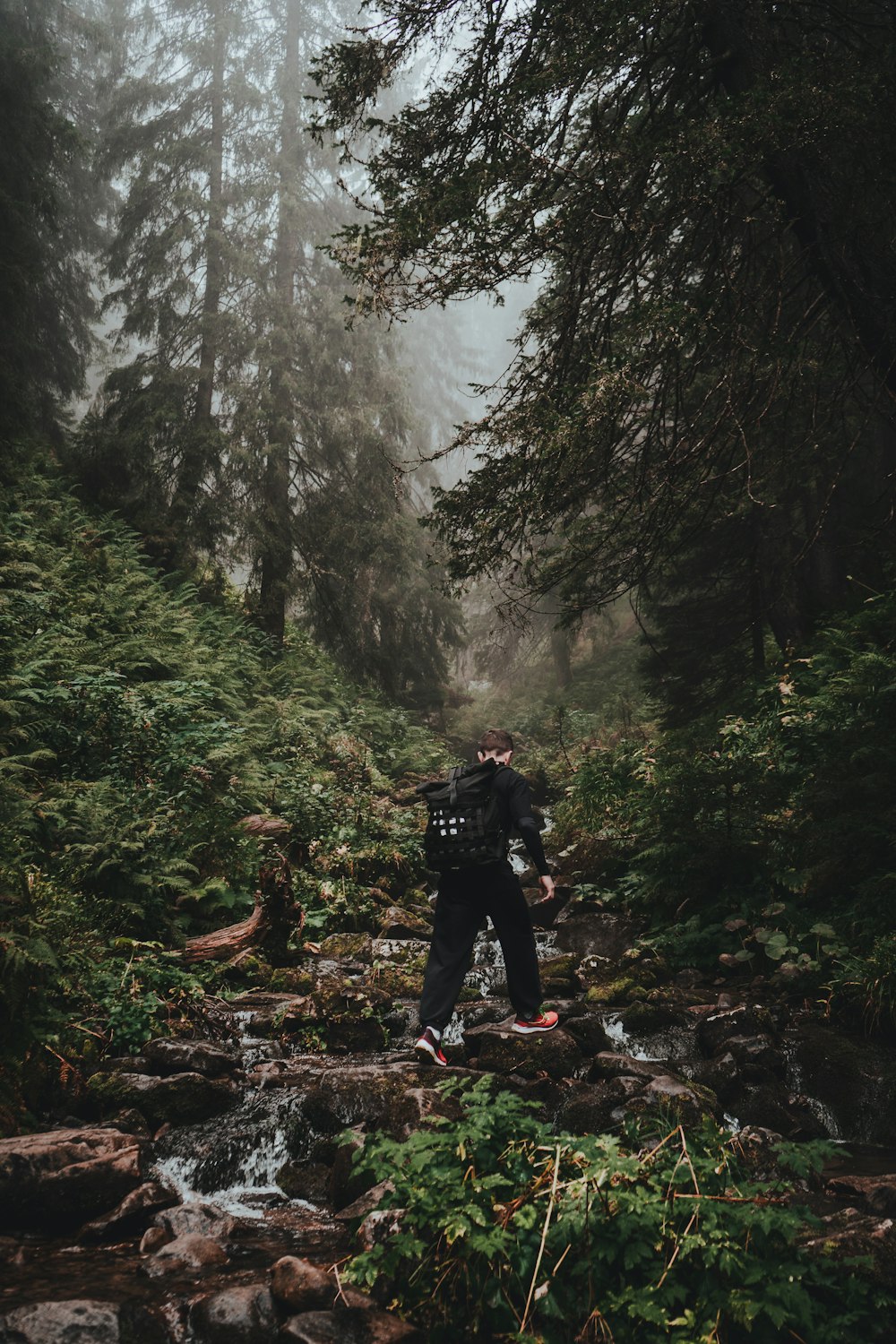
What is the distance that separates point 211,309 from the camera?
680 inches

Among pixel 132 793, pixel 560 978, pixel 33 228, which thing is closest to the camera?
pixel 560 978

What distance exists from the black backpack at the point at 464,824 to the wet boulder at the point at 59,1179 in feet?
7.61

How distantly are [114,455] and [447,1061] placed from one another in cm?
1389

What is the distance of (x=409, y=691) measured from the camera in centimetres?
2195

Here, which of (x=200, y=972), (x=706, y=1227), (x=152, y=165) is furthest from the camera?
(x=152, y=165)

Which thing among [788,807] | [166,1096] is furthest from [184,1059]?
[788,807]

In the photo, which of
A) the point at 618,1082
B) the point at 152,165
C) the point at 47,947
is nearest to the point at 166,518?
the point at 152,165

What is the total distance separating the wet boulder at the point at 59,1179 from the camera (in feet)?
11.7

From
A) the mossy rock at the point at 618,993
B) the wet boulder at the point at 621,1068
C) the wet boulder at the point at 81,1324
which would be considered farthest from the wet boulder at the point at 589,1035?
the wet boulder at the point at 81,1324

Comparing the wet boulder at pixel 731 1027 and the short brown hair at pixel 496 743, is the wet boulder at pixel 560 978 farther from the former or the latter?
the short brown hair at pixel 496 743

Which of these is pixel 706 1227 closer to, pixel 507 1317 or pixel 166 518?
pixel 507 1317

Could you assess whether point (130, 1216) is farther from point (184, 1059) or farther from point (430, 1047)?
point (430, 1047)

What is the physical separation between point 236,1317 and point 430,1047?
2.36 meters

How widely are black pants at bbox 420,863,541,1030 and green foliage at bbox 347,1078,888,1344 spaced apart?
2328 millimetres
